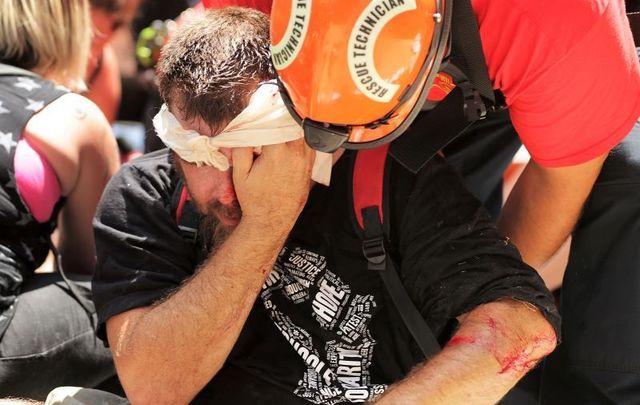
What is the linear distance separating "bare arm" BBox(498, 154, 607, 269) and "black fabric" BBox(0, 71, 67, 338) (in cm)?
143

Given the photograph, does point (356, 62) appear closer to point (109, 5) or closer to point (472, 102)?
point (472, 102)

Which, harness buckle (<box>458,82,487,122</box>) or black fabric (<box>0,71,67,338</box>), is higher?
harness buckle (<box>458,82,487,122</box>)

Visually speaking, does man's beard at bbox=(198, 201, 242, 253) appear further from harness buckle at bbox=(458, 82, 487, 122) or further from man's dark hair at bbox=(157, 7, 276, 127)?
harness buckle at bbox=(458, 82, 487, 122)

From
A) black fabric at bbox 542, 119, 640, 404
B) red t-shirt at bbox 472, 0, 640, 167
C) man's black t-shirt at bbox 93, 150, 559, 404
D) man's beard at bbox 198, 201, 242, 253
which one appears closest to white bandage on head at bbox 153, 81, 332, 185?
man's beard at bbox 198, 201, 242, 253

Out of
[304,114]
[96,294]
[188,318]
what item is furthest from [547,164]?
[96,294]

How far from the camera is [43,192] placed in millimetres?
3146

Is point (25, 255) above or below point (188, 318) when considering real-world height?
below

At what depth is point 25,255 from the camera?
3168 millimetres

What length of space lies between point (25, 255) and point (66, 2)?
0.89 m

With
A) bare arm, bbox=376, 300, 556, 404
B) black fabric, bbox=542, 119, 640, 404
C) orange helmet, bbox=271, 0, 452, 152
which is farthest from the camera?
black fabric, bbox=542, 119, 640, 404

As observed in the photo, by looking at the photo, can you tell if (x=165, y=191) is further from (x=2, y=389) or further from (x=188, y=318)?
(x=2, y=389)

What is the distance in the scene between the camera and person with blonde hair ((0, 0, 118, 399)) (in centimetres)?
304

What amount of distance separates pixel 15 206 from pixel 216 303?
37.6 inches

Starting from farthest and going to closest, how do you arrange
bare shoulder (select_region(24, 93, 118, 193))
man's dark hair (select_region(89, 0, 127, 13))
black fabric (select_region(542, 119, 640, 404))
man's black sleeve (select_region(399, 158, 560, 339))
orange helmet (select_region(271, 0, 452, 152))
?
man's dark hair (select_region(89, 0, 127, 13)) → bare shoulder (select_region(24, 93, 118, 193)) → black fabric (select_region(542, 119, 640, 404)) → man's black sleeve (select_region(399, 158, 560, 339)) → orange helmet (select_region(271, 0, 452, 152))
